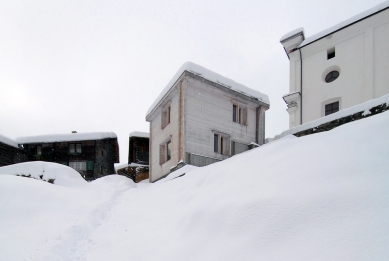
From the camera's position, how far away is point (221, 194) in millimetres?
5023

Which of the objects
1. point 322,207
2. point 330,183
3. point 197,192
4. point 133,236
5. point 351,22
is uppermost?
point 351,22

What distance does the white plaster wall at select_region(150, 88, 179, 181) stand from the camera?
575 inches

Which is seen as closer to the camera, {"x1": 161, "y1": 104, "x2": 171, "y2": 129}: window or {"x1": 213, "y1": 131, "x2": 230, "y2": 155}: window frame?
{"x1": 213, "y1": 131, "x2": 230, "y2": 155}: window frame

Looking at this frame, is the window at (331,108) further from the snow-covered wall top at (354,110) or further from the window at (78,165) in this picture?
the window at (78,165)

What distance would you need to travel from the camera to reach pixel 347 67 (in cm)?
1562

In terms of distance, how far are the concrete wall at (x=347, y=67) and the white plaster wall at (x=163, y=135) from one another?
812 centimetres

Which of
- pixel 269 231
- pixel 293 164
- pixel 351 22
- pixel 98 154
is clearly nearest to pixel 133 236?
pixel 269 231

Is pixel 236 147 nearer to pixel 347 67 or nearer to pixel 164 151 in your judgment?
pixel 164 151

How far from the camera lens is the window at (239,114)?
53.8ft

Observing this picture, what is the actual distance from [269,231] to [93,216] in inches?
173

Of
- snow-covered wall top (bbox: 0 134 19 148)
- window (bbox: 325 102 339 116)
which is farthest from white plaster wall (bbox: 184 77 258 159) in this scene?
snow-covered wall top (bbox: 0 134 19 148)

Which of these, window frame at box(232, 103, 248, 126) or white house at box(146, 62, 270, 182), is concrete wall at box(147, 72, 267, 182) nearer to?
white house at box(146, 62, 270, 182)

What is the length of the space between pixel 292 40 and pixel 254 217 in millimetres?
17543

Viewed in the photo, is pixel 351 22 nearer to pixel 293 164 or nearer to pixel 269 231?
pixel 293 164
